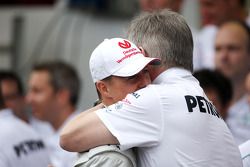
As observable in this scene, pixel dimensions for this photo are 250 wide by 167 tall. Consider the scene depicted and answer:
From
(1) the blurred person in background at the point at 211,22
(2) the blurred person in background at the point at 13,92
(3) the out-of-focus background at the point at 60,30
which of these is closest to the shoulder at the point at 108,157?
(1) the blurred person in background at the point at 211,22

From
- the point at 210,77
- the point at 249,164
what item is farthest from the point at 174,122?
the point at 210,77

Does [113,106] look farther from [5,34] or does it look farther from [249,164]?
[5,34]

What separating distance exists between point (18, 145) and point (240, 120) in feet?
5.35

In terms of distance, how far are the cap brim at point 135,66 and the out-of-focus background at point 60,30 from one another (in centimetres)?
529

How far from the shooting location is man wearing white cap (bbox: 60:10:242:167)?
367 cm

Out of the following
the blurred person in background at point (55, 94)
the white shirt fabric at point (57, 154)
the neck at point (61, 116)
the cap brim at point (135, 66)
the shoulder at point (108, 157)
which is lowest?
the white shirt fabric at point (57, 154)

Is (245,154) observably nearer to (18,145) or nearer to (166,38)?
(166,38)

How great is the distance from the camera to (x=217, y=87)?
20.2 feet

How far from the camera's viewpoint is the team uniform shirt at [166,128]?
12.0 ft

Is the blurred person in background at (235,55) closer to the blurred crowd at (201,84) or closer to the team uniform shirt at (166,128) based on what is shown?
the blurred crowd at (201,84)

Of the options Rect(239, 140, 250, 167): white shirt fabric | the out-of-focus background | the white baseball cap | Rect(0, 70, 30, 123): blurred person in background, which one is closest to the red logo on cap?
the white baseball cap

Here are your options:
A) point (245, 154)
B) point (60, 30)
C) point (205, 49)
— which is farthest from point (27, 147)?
point (60, 30)

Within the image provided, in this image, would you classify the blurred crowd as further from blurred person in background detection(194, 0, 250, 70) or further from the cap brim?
the cap brim

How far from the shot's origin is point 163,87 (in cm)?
379
